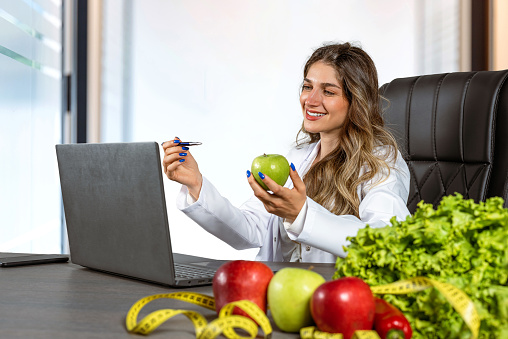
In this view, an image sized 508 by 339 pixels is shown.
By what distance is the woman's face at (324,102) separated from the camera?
6.29 ft

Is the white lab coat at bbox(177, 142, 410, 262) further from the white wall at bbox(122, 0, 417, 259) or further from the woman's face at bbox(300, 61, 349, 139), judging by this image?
the white wall at bbox(122, 0, 417, 259)

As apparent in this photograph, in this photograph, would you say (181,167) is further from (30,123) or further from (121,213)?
(30,123)

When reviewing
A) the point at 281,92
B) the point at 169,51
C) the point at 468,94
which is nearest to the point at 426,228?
the point at 468,94

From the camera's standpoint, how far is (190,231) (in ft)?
11.7

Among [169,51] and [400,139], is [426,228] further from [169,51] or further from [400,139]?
[169,51]

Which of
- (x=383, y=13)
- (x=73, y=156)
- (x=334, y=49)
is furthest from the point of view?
(x=383, y=13)

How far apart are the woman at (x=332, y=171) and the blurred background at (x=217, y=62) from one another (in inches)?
57.3

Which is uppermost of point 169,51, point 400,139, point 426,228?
point 169,51

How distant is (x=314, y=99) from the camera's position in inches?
75.4

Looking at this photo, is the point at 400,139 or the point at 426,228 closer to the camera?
Result: the point at 426,228

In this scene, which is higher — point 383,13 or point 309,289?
point 383,13

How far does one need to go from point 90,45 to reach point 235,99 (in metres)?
1.01

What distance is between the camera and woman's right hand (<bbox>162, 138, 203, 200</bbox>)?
1.51 meters

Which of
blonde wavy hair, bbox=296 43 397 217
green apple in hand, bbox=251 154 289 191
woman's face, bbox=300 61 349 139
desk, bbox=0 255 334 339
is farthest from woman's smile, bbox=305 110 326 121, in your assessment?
desk, bbox=0 255 334 339
